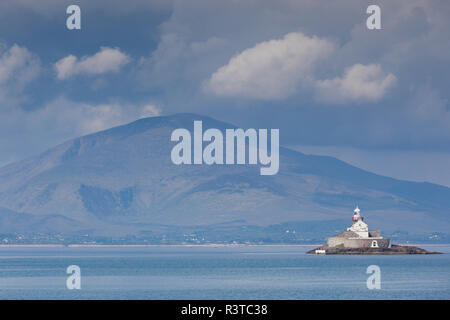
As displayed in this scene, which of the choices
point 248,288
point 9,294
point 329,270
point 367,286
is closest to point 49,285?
point 9,294

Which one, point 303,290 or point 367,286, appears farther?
point 367,286

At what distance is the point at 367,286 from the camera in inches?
4387

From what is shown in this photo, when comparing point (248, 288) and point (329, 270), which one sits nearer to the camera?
point (248, 288)

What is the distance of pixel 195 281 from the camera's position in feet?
398
